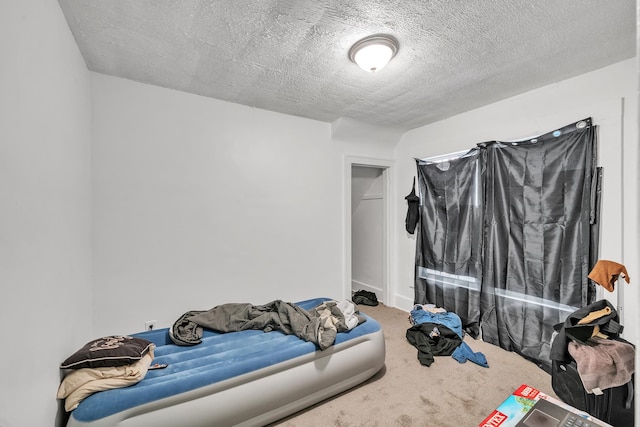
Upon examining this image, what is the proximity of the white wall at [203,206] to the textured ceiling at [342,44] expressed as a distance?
301 millimetres

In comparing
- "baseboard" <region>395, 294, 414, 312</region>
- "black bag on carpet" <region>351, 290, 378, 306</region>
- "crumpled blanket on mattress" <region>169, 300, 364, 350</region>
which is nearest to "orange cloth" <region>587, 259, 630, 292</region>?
"crumpled blanket on mattress" <region>169, 300, 364, 350</region>

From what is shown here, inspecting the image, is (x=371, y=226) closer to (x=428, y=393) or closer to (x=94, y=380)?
(x=428, y=393)

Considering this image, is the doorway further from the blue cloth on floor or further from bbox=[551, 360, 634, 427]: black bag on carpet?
bbox=[551, 360, 634, 427]: black bag on carpet

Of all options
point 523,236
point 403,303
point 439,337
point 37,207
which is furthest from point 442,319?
point 37,207

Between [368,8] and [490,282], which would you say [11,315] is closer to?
[368,8]

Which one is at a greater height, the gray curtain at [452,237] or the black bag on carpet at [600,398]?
the gray curtain at [452,237]

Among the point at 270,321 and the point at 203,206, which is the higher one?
the point at 203,206

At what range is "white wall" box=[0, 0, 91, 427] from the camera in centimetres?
98

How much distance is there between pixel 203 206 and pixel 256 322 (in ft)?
3.95

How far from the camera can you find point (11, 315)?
0.98 m

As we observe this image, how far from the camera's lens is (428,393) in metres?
2.12

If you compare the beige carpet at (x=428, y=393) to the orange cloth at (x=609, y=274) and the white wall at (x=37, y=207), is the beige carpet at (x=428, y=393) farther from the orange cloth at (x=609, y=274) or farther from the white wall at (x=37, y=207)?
the white wall at (x=37, y=207)

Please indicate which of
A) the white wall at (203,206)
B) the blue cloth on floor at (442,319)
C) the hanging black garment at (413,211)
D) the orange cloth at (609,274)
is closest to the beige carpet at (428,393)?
the blue cloth on floor at (442,319)

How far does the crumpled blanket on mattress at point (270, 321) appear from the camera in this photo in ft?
6.84
